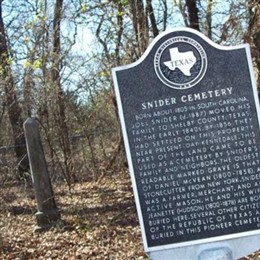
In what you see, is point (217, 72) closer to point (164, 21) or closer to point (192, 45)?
point (192, 45)

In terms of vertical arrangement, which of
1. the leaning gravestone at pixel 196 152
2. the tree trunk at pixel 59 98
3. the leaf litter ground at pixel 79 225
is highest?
the tree trunk at pixel 59 98

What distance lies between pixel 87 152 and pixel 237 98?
846 centimetres

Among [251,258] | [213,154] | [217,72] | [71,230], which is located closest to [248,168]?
[213,154]

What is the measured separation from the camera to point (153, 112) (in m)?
4.51

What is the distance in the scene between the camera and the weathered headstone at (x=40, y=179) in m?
9.30

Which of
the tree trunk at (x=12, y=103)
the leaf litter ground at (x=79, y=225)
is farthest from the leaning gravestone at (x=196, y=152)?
the tree trunk at (x=12, y=103)

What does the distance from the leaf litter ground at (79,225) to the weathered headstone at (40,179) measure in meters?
0.22

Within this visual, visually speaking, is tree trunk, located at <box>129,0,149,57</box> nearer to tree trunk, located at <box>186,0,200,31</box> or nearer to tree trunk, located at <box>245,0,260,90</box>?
tree trunk, located at <box>186,0,200,31</box>

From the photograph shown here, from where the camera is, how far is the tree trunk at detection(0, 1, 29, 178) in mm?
11305

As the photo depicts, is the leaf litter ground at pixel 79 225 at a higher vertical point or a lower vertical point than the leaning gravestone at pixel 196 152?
lower

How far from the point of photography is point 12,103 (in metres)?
12.0

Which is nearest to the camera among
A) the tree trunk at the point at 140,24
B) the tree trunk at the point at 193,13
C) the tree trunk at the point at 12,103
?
the tree trunk at the point at 140,24

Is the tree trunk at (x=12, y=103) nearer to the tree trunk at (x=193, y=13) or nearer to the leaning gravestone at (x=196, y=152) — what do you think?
the tree trunk at (x=193, y=13)

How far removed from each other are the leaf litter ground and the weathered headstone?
22 centimetres
